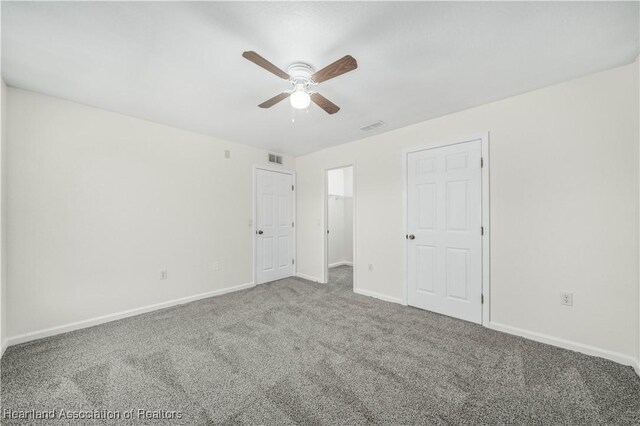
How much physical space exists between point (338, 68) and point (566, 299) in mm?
2878

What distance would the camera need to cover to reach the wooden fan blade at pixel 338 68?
5.09 ft

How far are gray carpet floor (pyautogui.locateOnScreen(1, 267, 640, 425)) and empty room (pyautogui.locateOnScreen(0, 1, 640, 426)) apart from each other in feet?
0.06

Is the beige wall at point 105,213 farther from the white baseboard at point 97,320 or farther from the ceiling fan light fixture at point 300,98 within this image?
the ceiling fan light fixture at point 300,98

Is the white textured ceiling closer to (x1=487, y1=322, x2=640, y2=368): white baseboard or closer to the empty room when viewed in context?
the empty room

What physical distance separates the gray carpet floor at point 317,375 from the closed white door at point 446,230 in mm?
321

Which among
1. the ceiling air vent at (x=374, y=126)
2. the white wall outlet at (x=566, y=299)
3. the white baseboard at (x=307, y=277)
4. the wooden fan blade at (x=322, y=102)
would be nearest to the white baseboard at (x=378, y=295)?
the white baseboard at (x=307, y=277)

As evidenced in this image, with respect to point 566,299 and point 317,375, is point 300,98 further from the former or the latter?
point 566,299

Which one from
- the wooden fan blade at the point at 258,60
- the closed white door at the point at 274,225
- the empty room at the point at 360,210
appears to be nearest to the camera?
the wooden fan blade at the point at 258,60

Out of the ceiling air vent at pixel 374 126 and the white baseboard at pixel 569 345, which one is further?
the ceiling air vent at pixel 374 126

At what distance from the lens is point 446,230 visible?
3.08m

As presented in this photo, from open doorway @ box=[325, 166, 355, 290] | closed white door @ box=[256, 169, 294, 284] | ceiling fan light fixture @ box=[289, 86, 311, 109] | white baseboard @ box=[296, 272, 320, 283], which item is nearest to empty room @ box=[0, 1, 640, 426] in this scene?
ceiling fan light fixture @ box=[289, 86, 311, 109]

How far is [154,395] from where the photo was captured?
67.1 inches

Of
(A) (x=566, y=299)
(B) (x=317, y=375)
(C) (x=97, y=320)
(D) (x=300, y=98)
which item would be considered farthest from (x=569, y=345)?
(C) (x=97, y=320)

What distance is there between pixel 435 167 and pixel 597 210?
1.49 m
